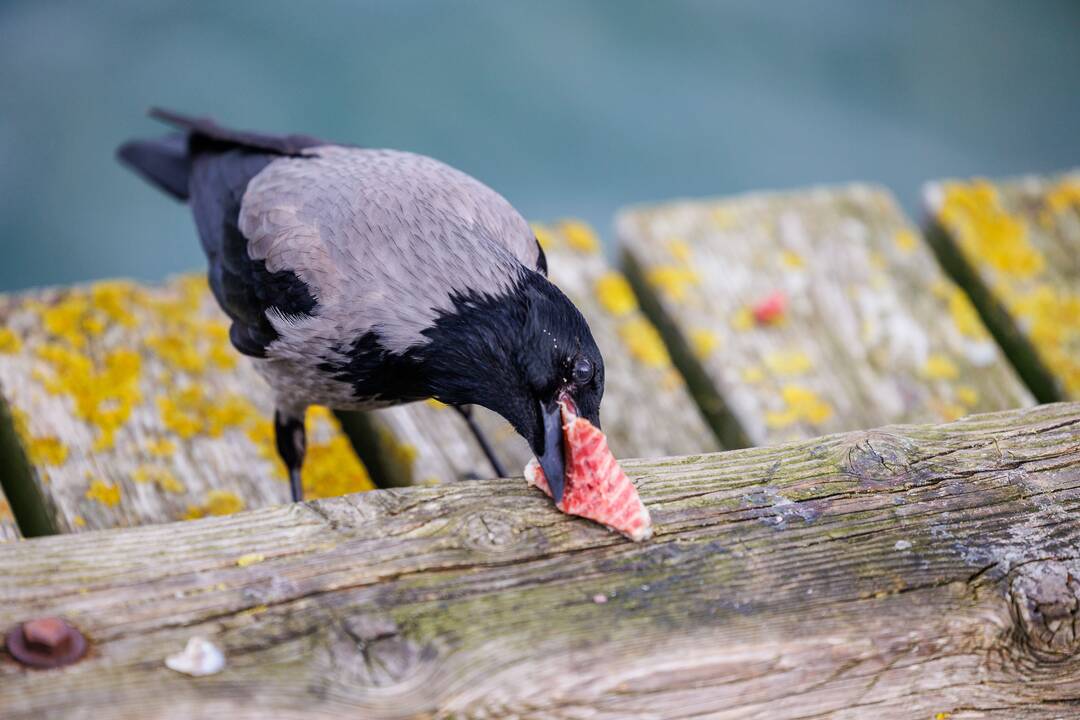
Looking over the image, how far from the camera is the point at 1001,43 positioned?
6.66 metres

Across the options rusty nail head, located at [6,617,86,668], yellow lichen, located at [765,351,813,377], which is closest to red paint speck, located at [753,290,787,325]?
yellow lichen, located at [765,351,813,377]

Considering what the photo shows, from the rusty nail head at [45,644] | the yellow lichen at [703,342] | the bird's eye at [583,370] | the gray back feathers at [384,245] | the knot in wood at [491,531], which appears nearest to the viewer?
the rusty nail head at [45,644]

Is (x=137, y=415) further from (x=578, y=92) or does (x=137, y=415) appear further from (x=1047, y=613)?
(x=578, y=92)

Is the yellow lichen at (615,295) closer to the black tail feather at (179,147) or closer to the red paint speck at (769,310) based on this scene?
the red paint speck at (769,310)

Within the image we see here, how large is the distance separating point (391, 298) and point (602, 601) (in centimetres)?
117

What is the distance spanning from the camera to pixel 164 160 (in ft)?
13.0

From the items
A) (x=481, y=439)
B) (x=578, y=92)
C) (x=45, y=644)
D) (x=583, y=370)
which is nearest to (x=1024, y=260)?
(x=481, y=439)

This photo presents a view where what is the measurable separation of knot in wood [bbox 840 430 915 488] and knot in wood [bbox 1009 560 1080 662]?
0.94 feet

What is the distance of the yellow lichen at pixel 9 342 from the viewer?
3.14 meters

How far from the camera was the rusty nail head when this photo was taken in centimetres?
159

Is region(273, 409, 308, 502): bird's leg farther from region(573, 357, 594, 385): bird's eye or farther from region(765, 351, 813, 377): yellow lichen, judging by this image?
region(765, 351, 813, 377): yellow lichen

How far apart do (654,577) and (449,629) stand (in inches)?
14.7

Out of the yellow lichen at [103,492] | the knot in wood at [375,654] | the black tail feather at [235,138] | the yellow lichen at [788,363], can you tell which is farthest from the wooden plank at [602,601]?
the black tail feather at [235,138]

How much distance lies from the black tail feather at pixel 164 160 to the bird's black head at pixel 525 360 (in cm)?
173
